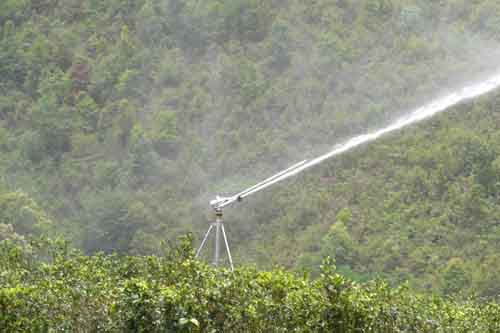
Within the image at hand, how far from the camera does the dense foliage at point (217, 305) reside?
42.6 ft

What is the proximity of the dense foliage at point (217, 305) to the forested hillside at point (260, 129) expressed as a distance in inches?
434

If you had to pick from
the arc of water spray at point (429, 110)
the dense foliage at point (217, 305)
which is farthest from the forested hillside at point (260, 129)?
the dense foliage at point (217, 305)

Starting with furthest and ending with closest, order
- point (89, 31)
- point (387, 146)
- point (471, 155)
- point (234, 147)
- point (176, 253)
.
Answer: point (89, 31)
point (234, 147)
point (387, 146)
point (471, 155)
point (176, 253)

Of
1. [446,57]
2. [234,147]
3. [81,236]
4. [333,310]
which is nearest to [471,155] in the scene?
[446,57]

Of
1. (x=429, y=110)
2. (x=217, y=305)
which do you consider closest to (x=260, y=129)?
(x=429, y=110)

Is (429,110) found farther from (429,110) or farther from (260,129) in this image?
(260,129)

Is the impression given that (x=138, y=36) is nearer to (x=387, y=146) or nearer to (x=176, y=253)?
(x=387, y=146)

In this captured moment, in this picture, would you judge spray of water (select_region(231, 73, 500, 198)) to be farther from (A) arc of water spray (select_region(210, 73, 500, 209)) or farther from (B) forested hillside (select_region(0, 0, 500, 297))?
(B) forested hillside (select_region(0, 0, 500, 297))

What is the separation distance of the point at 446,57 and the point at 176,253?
2372 centimetres

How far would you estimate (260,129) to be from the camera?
37.7 meters

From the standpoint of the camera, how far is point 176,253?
608 inches

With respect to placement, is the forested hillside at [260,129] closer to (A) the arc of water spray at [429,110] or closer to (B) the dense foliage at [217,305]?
(A) the arc of water spray at [429,110]

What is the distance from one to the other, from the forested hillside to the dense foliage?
36.2ft

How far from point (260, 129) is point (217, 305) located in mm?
24551
